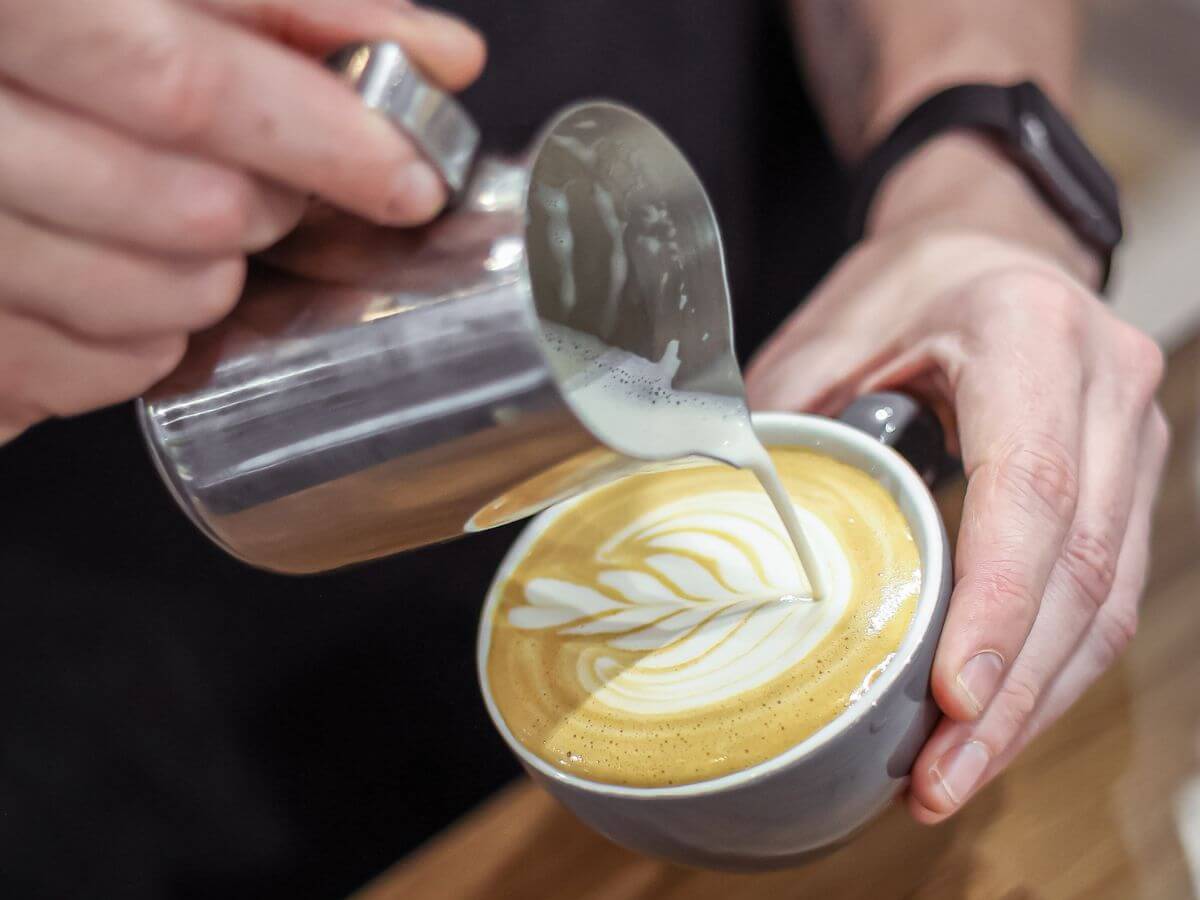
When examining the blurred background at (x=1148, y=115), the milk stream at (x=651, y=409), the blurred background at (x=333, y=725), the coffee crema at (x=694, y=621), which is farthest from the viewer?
the blurred background at (x=1148, y=115)

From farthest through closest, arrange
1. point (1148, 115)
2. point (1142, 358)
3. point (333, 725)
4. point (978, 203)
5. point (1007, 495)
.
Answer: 1. point (1148, 115)
2. point (333, 725)
3. point (978, 203)
4. point (1142, 358)
5. point (1007, 495)

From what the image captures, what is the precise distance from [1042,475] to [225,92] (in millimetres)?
470

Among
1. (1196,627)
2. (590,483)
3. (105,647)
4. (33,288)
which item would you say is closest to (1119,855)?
(1196,627)

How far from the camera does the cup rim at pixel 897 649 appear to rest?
517 millimetres

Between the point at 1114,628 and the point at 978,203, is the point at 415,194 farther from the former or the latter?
the point at 978,203

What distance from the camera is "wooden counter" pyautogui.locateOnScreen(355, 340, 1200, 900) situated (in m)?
0.65

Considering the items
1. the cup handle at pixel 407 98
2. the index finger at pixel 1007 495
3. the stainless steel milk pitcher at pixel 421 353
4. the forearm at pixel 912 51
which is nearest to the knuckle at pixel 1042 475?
the index finger at pixel 1007 495

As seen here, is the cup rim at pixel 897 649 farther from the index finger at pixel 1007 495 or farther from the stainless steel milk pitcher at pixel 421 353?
the stainless steel milk pitcher at pixel 421 353

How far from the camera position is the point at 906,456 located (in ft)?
2.31

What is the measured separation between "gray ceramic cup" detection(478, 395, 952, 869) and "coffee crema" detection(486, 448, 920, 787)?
0.5 inches

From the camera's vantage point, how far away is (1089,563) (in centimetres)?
64

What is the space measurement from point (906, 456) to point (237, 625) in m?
0.57

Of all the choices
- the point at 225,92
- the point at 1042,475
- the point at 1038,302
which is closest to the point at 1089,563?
the point at 1042,475

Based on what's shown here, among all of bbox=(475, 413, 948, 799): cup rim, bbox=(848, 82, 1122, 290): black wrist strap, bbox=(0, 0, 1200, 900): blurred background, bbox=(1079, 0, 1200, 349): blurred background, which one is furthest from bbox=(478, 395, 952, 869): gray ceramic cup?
bbox=(1079, 0, 1200, 349): blurred background
